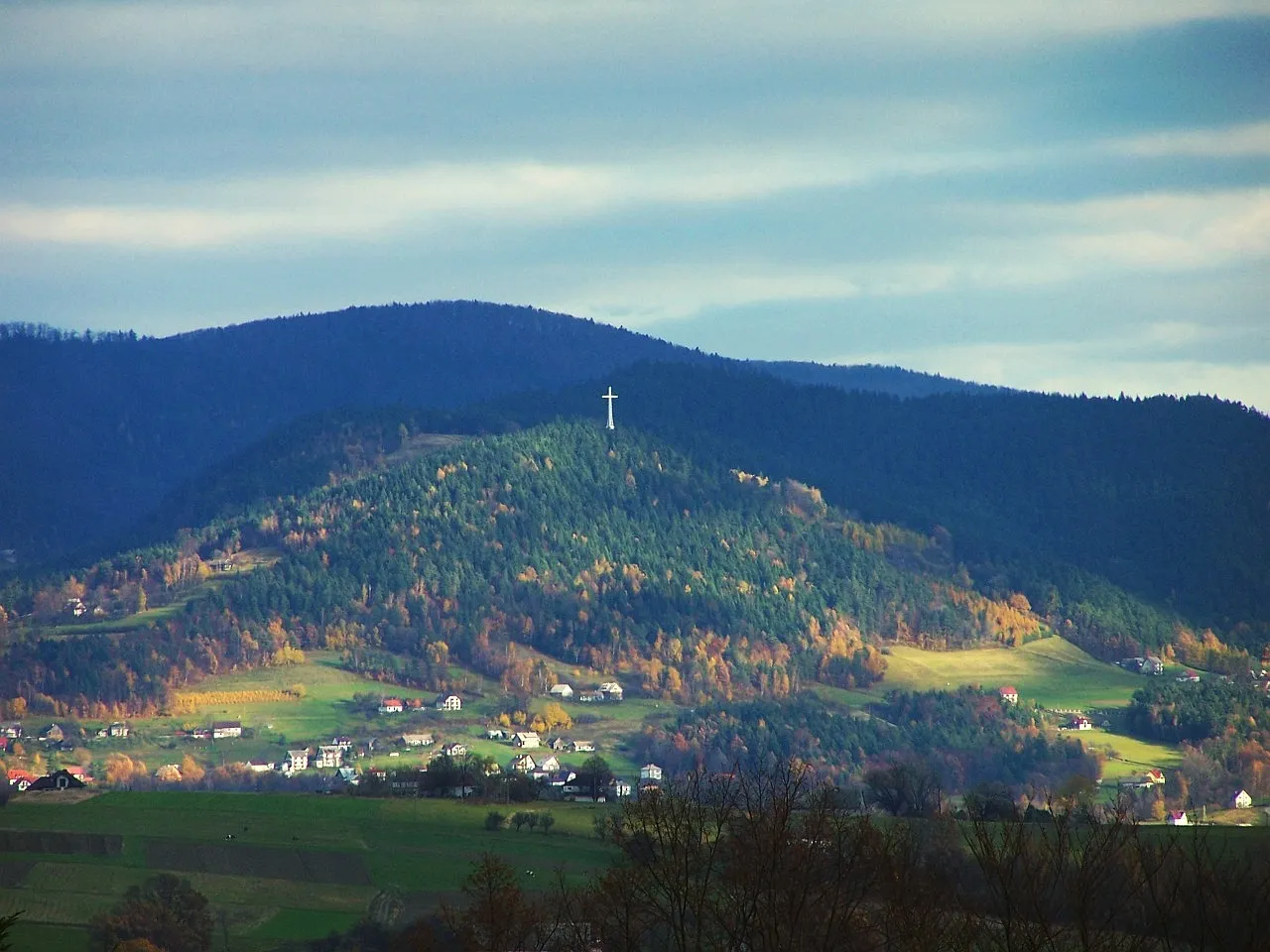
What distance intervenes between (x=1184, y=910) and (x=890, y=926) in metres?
7.75

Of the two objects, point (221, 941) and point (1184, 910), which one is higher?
point (1184, 910)

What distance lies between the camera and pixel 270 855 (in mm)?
135000

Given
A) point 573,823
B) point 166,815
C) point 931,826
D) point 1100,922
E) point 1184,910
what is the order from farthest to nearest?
point 166,815 → point 573,823 → point 931,826 → point 1100,922 → point 1184,910

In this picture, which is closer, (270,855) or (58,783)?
(270,855)

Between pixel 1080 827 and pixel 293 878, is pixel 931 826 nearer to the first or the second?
pixel 1080 827

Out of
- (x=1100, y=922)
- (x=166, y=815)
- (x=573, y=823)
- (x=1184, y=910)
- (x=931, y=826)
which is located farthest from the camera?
(x=166, y=815)

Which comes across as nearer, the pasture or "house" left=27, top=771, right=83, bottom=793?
the pasture

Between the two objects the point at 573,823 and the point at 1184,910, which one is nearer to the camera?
the point at 1184,910

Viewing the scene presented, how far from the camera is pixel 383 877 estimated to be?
12775 centimetres

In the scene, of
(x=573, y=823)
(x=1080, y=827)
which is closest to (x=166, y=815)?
(x=573, y=823)

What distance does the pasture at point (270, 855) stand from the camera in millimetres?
121188

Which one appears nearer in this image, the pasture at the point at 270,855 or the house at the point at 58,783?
the pasture at the point at 270,855

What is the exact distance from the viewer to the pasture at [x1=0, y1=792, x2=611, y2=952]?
398 feet

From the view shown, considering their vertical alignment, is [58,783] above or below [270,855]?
above
